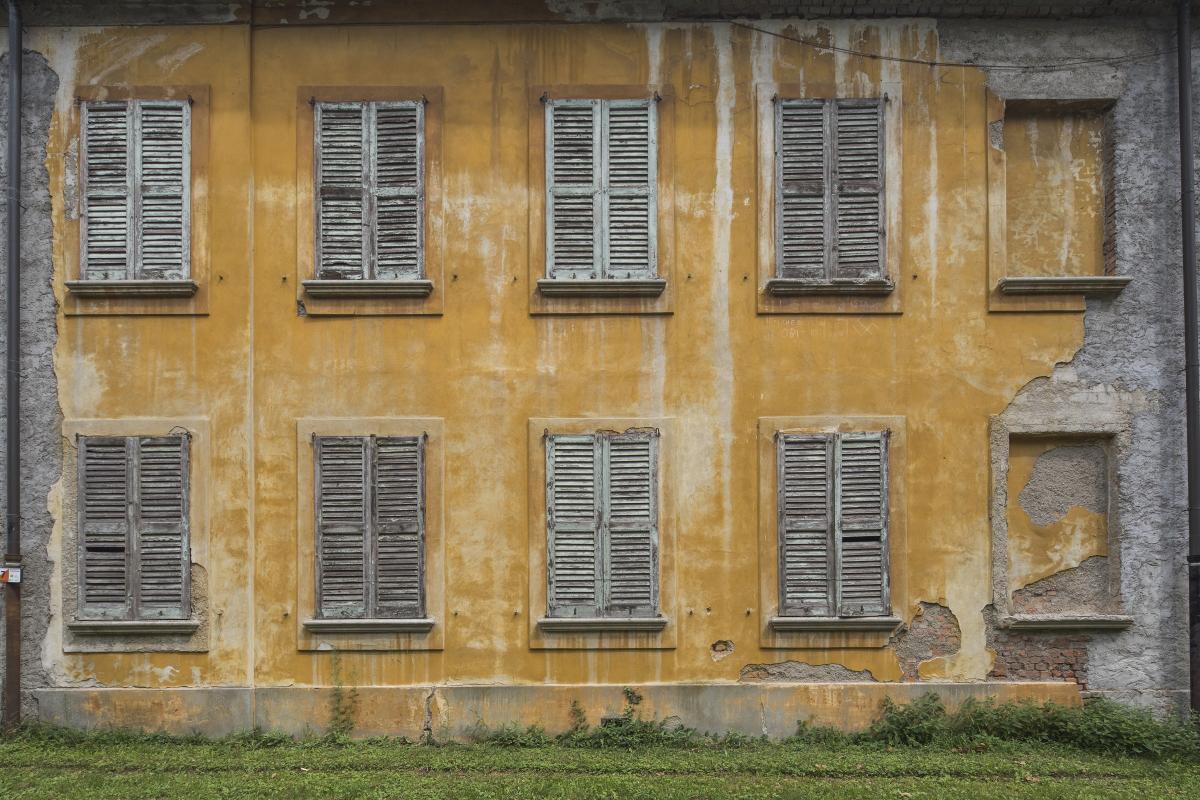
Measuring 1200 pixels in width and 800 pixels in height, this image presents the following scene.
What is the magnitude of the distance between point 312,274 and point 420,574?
2864mm

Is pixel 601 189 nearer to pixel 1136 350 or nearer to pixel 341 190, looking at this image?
pixel 341 190

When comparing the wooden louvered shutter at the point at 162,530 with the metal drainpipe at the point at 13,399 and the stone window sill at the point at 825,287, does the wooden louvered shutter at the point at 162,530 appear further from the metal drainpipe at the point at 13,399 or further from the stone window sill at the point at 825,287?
the stone window sill at the point at 825,287

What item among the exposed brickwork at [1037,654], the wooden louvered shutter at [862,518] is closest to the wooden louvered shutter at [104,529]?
the wooden louvered shutter at [862,518]

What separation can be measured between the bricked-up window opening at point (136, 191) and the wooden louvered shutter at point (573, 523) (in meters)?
3.78

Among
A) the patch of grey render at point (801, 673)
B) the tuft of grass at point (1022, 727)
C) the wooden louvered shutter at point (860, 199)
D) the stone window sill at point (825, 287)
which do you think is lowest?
the tuft of grass at point (1022, 727)

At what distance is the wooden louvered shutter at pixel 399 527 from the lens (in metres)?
7.55

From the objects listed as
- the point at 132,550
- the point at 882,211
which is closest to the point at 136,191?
the point at 132,550

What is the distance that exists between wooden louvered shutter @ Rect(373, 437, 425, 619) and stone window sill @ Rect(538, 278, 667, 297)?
1.77 metres

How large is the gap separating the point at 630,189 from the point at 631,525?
3024mm

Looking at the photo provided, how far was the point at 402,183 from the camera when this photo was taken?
766 centimetres

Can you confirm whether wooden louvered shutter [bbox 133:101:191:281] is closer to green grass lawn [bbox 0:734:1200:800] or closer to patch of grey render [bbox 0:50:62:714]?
patch of grey render [bbox 0:50:62:714]

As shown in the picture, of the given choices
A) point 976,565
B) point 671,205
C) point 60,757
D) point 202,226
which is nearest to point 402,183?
point 202,226

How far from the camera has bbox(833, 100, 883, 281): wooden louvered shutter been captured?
762cm

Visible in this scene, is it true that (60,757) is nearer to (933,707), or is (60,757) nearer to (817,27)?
(933,707)
